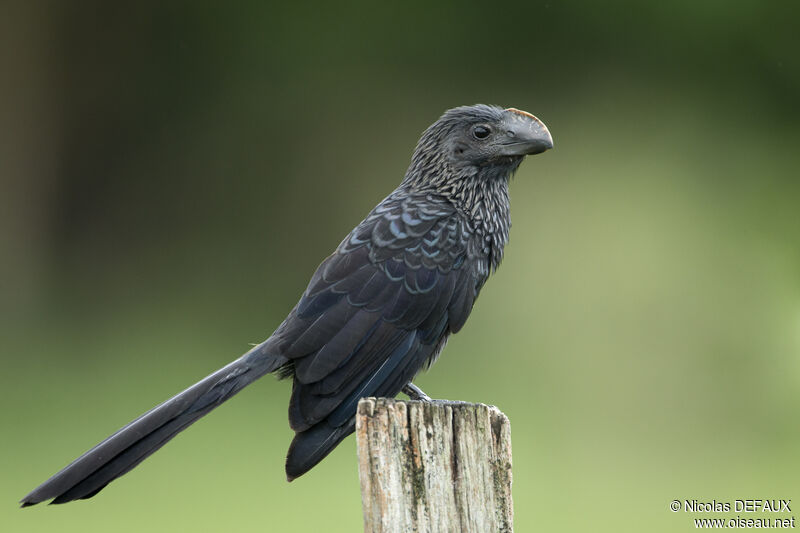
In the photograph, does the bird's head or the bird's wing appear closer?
the bird's wing

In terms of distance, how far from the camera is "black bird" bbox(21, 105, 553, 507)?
2.47m

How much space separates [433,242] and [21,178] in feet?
20.8

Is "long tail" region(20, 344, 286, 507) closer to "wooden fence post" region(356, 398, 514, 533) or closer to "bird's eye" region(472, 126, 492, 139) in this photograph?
"wooden fence post" region(356, 398, 514, 533)

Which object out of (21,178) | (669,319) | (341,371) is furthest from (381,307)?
(21,178)

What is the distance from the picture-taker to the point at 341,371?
2.69m

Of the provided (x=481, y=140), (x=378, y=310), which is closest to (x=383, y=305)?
(x=378, y=310)

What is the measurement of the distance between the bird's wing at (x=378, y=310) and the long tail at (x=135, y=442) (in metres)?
0.21

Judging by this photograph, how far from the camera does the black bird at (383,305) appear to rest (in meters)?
2.47

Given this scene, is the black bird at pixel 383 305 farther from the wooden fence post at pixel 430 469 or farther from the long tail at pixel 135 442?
the wooden fence post at pixel 430 469

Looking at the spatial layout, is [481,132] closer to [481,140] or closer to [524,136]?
[481,140]

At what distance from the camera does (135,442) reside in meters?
2.37

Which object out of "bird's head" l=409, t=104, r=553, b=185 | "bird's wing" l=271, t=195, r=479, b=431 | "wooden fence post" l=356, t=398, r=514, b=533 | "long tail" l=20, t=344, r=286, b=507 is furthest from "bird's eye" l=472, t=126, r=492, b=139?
"wooden fence post" l=356, t=398, r=514, b=533

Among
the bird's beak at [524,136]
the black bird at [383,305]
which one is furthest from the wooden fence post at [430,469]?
the bird's beak at [524,136]

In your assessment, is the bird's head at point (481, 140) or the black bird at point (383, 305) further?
the bird's head at point (481, 140)
